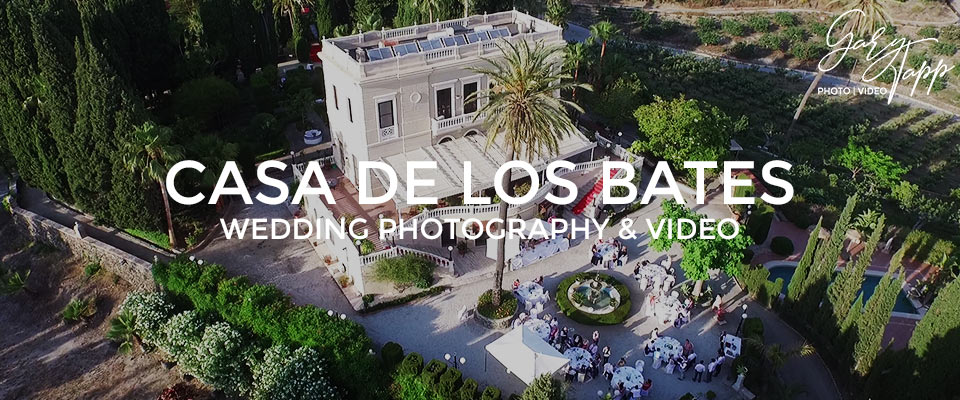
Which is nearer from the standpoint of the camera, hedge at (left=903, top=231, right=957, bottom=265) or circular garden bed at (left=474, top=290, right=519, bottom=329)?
circular garden bed at (left=474, top=290, right=519, bottom=329)

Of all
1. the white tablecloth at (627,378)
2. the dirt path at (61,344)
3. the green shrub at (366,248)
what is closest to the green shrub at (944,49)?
the white tablecloth at (627,378)

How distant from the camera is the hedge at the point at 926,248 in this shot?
127 feet

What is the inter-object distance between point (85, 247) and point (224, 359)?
16.4 metres

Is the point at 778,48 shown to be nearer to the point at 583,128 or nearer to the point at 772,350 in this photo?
the point at 583,128

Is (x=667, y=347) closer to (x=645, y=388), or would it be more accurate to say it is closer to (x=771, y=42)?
(x=645, y=388)

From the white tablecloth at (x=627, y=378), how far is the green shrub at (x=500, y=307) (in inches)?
265

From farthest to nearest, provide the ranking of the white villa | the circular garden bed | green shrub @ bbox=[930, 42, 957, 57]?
green shrub @ bbox=[930, 42, 957, 57] < the white villa < the circular garden bed

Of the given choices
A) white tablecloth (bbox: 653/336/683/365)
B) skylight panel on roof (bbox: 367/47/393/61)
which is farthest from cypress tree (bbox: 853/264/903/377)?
skylight panel on roof (bbox: 367/47/393/61)

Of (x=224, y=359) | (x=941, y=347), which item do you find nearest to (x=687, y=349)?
(x=941, y=347)

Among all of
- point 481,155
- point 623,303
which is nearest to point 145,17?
point 481,155

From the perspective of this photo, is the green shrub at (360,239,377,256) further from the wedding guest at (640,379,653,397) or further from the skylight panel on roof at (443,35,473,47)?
the wedding guest at (640,379,653,397)

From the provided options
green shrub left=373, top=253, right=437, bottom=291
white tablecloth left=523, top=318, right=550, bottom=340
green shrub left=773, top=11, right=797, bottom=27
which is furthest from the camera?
green shrub left=773, top=11, right=797, bottom=27

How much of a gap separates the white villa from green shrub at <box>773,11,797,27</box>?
68.3 metres

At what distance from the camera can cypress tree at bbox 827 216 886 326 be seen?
97.5 ft
